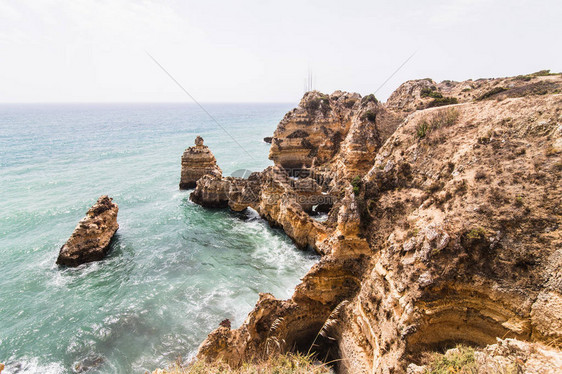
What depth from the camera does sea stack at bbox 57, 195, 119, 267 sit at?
2344 cm

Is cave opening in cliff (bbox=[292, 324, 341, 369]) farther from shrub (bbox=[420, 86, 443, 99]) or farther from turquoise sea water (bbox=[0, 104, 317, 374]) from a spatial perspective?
shrub (bbox=[420, 86, 443, 99])

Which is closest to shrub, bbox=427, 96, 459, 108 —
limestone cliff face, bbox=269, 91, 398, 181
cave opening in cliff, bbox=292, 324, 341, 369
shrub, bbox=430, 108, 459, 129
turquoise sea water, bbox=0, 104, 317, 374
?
limestone cliff face, bbox=269, 91, 398, 181

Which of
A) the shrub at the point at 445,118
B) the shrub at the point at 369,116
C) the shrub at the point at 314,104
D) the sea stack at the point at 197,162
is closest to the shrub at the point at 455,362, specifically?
the shrub at the point at 445,118

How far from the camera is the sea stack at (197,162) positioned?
131 feet

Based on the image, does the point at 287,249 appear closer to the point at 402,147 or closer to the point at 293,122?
the point at 402,147

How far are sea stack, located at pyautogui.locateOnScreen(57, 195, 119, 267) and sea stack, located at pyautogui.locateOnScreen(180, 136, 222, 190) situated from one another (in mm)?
15040

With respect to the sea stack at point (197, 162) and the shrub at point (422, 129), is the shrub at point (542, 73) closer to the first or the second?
the shrub at point (422, 129)

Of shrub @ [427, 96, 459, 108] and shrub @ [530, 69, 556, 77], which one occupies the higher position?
shrub @ [530, 69, 556, 77]

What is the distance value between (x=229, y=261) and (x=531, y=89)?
26847mm

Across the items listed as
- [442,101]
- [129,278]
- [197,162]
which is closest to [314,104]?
[442,101]

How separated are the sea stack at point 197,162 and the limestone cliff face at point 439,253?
27068mm

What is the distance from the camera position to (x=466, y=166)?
13.4m

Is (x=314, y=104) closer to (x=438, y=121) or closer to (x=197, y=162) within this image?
(x=197, y=162)

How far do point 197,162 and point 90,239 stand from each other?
19.0 meters
